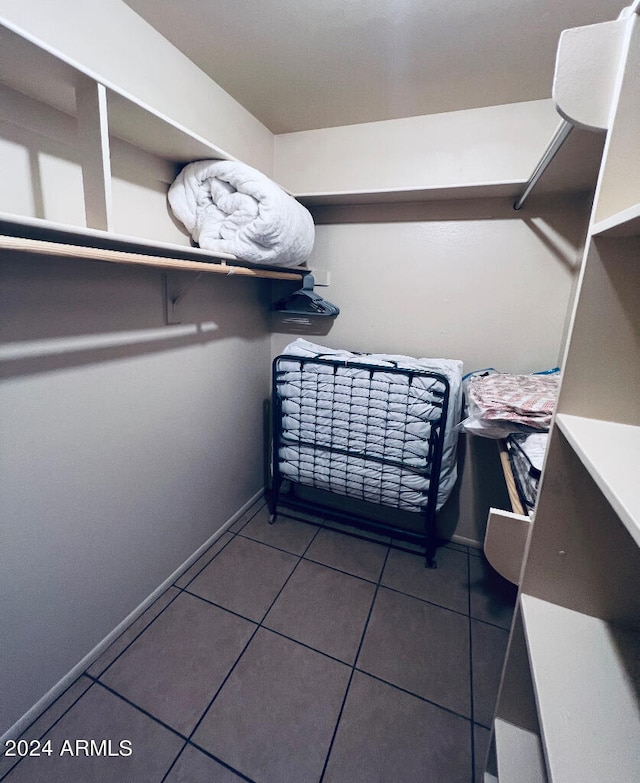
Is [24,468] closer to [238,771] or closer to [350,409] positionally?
[238,771]

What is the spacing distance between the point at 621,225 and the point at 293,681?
5.34 ft

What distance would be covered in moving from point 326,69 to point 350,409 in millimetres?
1421

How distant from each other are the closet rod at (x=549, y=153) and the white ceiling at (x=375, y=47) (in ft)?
1.25

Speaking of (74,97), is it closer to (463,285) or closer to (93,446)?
(93,446)

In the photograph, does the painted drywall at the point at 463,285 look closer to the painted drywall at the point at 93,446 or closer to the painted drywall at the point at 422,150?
the painted drywall at the point at 422,150

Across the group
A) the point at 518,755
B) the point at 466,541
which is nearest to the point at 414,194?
the point at 466,541

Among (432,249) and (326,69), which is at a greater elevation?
(326,69)

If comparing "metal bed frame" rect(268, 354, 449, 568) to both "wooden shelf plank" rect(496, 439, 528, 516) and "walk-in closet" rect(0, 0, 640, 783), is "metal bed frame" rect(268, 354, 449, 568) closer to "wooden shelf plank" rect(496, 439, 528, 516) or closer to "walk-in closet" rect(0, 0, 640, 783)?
"walk-in closet" rect(0, 0, 640, 783)

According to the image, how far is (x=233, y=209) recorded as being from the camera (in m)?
1.46

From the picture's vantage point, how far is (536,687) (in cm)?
64

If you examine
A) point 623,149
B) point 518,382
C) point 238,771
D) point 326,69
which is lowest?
point 238,771

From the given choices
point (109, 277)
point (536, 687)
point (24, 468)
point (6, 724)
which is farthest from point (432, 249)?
point (6, 724)

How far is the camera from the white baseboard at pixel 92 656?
3.78 ft

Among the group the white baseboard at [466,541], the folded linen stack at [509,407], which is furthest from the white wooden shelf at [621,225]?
the white baseboard at [466,541]
